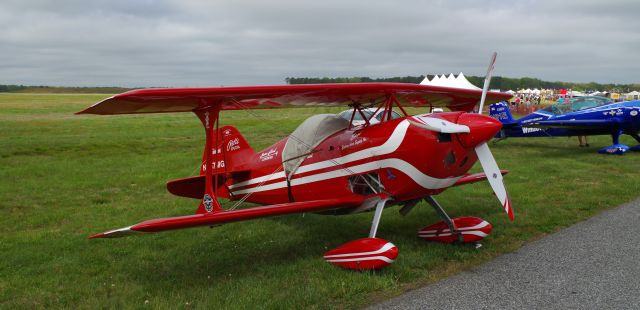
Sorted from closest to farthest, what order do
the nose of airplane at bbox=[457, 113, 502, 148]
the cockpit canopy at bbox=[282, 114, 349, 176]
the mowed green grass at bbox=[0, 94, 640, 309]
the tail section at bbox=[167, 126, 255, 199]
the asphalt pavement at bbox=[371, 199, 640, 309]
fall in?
1. the asphalt pavement at bbox=[371, 199, 640, 309]
2. the mowed green grass at bbox=[0, 94, 640, 309]
3. the nose of airplane at bbox=[457, 113, 502, 148]
4. the cockpit canopy at bbox=[282, 114, 349, 176]
5. the tail section at bbox=[167, 126, 255, 199]

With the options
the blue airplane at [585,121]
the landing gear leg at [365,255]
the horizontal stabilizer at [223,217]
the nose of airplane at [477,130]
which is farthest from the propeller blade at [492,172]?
the blue airplane at [585,121]

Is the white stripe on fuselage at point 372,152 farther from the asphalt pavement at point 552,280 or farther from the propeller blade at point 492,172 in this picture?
the asphalt pavement at point 552,280

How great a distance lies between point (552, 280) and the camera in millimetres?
4730

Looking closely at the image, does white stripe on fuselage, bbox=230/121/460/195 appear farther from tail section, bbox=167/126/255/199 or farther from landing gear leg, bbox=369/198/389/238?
tail section, bbox=167/126/255/199

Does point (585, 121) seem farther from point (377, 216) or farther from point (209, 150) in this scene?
point (209, 150)

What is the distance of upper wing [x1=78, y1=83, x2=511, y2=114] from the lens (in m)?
4.77

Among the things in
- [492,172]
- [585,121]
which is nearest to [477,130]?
[492,172]

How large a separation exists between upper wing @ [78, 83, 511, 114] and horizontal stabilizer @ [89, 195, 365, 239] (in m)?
1.22

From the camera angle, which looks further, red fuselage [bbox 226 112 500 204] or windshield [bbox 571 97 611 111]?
windshield [bbox 571 97 611 111]

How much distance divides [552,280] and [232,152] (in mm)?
5144

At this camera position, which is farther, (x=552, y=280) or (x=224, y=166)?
(x=224, y=166)

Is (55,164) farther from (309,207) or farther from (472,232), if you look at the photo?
(472,232)

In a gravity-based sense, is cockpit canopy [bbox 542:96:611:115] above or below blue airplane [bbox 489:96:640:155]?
above

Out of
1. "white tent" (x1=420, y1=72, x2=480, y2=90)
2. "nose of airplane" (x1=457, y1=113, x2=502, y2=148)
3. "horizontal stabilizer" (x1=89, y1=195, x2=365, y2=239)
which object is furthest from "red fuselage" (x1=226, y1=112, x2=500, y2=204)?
"white tent" (x1=420, y1=72, x2=480, y2=90)
